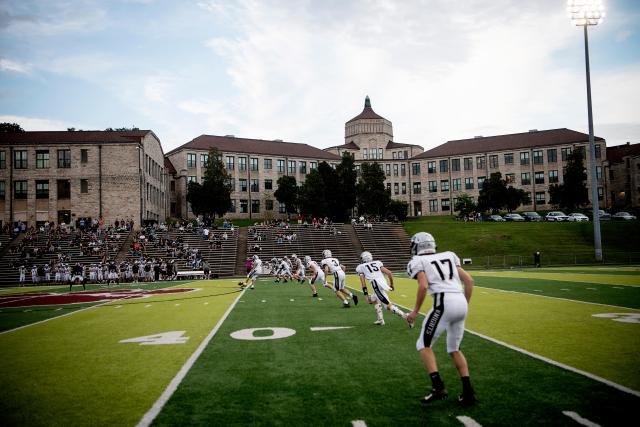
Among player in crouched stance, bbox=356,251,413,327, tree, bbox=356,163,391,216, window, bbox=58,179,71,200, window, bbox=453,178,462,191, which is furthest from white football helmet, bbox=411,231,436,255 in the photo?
window, bbox=453,178,462,191

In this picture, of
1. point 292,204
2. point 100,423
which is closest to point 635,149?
point 292,204

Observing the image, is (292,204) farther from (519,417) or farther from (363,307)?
(519,417)

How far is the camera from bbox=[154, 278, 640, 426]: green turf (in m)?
6.04

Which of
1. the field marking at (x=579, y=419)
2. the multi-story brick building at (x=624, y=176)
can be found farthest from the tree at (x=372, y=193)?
the field marking at (x=579, y=419)

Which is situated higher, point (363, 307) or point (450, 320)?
point (450, 320)

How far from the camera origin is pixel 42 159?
56.0m

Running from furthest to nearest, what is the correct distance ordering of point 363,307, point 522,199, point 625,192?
point 625,192, point 522,199, point 363,307

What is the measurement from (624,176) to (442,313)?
309ft

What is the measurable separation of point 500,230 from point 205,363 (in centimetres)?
5481

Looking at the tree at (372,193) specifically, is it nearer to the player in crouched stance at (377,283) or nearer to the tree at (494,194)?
the tree at (494,194)

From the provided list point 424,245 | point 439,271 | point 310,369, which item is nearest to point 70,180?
point 310,369

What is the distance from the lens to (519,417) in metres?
5.94

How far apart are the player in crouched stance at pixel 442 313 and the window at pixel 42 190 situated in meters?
58.6

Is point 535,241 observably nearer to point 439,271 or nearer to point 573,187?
point 573,187
